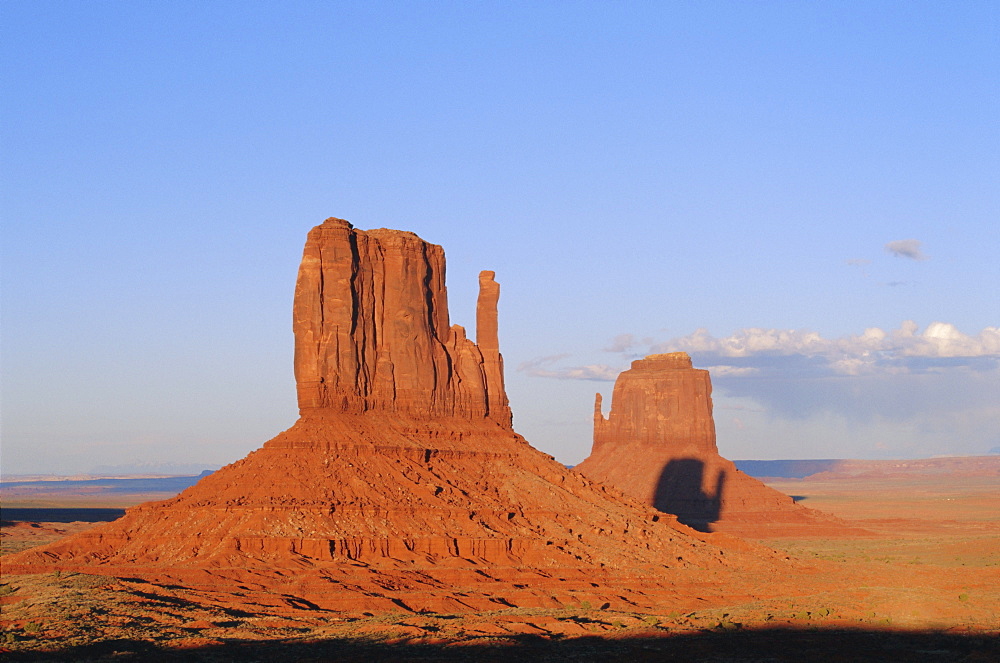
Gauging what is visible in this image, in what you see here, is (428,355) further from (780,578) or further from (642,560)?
(780,578)

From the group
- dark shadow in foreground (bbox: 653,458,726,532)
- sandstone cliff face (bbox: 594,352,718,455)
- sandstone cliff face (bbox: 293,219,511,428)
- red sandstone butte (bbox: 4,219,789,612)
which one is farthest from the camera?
sandstone cliff face (bbox: 594,352,718,455)

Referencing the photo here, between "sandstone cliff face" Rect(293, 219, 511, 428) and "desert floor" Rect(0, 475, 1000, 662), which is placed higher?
"sandstone cliff face" Rect(293, 219, 511, 428)

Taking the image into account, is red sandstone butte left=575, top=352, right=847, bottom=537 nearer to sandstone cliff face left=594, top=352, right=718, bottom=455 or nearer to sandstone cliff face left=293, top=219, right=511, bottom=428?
sandstone cliff face left=594, top=352, right=718, bottom=455

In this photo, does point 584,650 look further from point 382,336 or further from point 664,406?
point 664,406

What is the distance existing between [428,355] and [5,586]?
103ft

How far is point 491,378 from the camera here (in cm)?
7819

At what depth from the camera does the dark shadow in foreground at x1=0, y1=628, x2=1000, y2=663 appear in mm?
36281

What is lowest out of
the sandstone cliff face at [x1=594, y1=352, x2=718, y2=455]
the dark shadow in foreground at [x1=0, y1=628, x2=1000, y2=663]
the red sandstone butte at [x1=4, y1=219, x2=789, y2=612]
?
the dark shadow in foreground at [x1=0, y1=628, x2=1000, y2=663]

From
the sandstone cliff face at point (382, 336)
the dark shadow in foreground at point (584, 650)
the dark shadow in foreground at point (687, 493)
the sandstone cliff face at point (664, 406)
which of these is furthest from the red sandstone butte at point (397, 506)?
the sandstone cliff face at point (664, 406)

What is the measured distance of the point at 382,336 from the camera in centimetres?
7294

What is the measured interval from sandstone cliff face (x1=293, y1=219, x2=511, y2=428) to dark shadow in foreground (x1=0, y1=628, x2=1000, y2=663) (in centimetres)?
3106

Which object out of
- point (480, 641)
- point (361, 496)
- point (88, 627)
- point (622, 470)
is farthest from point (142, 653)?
point (622, 470)

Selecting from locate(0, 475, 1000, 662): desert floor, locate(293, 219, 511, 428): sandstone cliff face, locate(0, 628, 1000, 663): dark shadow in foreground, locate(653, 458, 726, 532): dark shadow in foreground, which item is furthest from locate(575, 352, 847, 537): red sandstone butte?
locate(0, 628, 1000, 663): dark shadow in foreground

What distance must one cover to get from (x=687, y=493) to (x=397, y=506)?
69696mm
